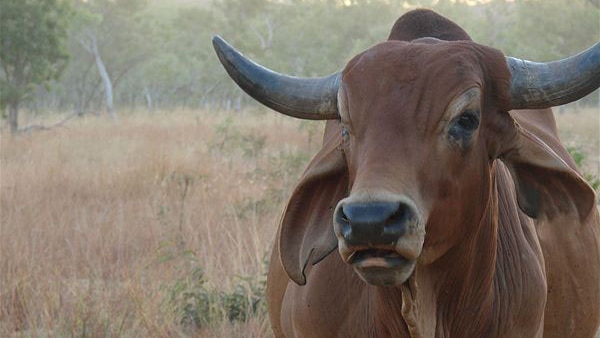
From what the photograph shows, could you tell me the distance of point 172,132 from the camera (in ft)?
59.9

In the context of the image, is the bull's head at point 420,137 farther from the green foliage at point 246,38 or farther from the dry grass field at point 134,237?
the green foliage at point 246,38

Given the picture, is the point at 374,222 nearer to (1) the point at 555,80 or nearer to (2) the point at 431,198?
(2) the point at 431,198

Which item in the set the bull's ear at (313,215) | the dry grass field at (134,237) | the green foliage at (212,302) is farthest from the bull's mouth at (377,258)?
the green foliage at (212,302)

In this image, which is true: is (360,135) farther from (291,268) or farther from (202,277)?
(202,277)

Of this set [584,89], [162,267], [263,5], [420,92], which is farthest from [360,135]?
[263,5]

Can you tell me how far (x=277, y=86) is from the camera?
310cm

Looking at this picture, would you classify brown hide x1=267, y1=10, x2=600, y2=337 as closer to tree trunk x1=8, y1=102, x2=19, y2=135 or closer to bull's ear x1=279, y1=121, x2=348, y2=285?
bull's ear x1=279, y1=121, x2=348, y2=285

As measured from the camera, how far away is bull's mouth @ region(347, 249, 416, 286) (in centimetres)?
248

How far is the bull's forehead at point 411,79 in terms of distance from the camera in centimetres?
264

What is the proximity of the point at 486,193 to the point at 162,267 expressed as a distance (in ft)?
13.7

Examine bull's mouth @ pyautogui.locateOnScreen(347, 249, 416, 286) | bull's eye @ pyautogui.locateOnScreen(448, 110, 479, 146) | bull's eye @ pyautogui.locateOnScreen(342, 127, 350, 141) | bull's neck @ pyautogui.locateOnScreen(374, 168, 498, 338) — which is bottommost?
bull's neck @ pyautogui.locateOnScreen(374, 168, 498, 338)

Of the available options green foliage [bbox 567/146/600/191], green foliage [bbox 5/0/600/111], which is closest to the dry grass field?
green foliage [bbox 567/146/600/191]

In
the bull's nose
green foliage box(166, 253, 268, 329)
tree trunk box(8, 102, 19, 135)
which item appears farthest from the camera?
tree trunk box(8, 102, 19, 135)

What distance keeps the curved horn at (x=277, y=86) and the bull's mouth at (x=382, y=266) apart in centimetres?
70
